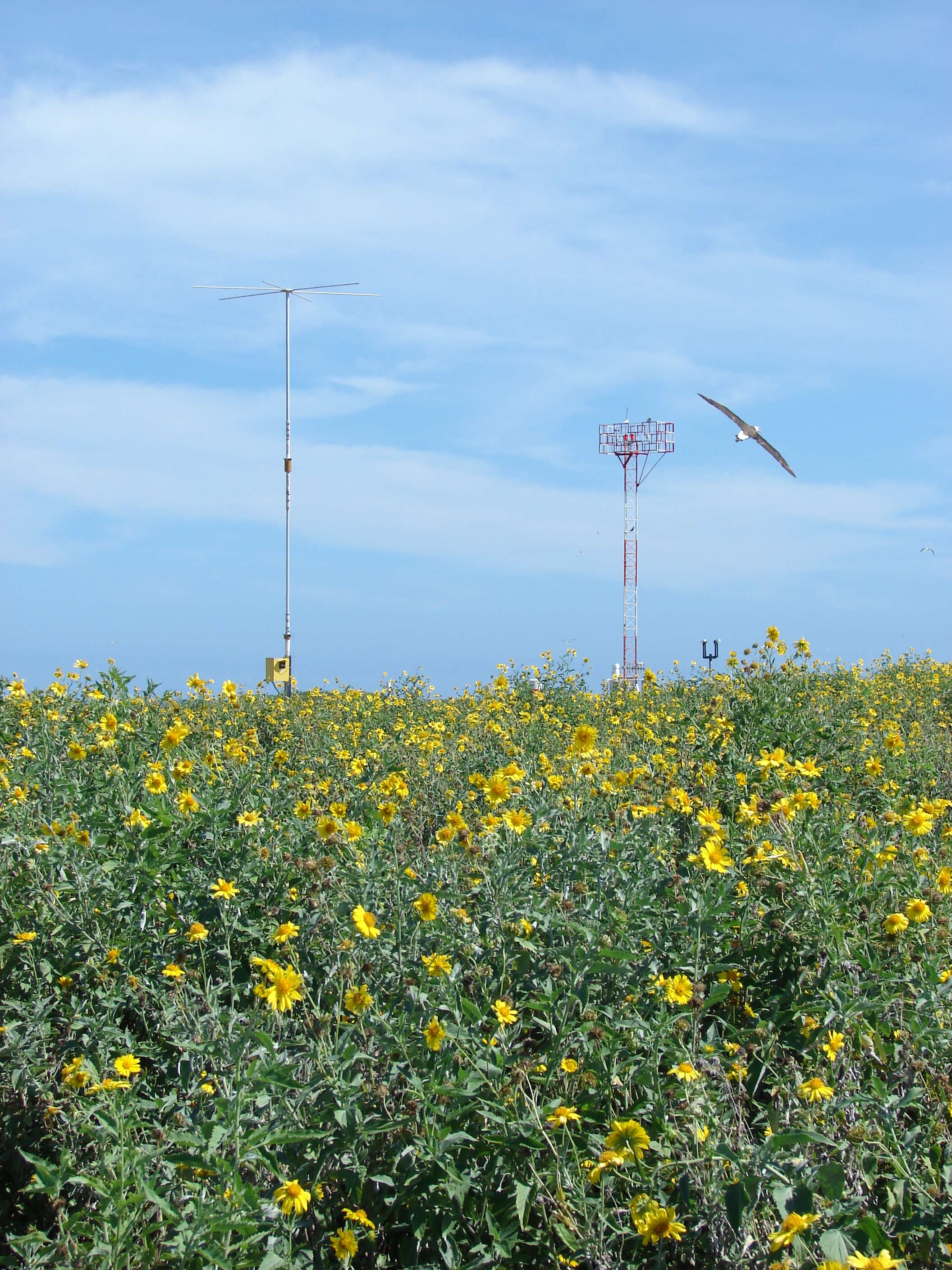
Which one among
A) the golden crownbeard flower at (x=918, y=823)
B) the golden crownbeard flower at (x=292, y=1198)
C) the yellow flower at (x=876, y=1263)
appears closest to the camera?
the yellow flower at (x=876, y=1263)

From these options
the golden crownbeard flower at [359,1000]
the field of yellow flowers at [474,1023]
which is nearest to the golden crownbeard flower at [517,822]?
the field of yellow flowers at [474,1023]

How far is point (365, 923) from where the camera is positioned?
2.68 m

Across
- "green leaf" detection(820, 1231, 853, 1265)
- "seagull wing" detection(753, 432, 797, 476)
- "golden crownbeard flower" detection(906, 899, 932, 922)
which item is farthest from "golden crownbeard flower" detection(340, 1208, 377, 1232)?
"seagull wing" detection(753, 432, 797, 476)

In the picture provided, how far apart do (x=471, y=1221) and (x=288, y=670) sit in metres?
11.8

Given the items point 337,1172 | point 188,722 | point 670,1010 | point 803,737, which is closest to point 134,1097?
point 337,1172

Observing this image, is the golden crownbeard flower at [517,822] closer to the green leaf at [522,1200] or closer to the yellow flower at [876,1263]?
the green leaf at [522,1200]

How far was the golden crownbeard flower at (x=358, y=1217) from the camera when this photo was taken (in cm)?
225

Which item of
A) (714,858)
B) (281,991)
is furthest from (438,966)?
(714,858)

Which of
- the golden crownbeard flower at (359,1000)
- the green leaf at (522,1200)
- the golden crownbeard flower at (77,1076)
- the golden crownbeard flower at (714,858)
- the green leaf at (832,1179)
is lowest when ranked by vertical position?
the green leaf at (522,1200)

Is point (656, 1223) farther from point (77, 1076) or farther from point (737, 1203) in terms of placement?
point (77, 1076)

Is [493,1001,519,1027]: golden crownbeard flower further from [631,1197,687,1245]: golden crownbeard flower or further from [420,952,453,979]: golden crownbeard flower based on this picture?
[631,1197,687,1245]: golden crownbeard flower

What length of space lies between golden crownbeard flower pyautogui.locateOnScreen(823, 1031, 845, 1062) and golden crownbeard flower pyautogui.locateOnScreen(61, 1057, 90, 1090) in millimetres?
1986

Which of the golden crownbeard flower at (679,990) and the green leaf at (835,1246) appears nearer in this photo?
the green leaf at (835,1246)

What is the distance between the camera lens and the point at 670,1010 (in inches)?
111
